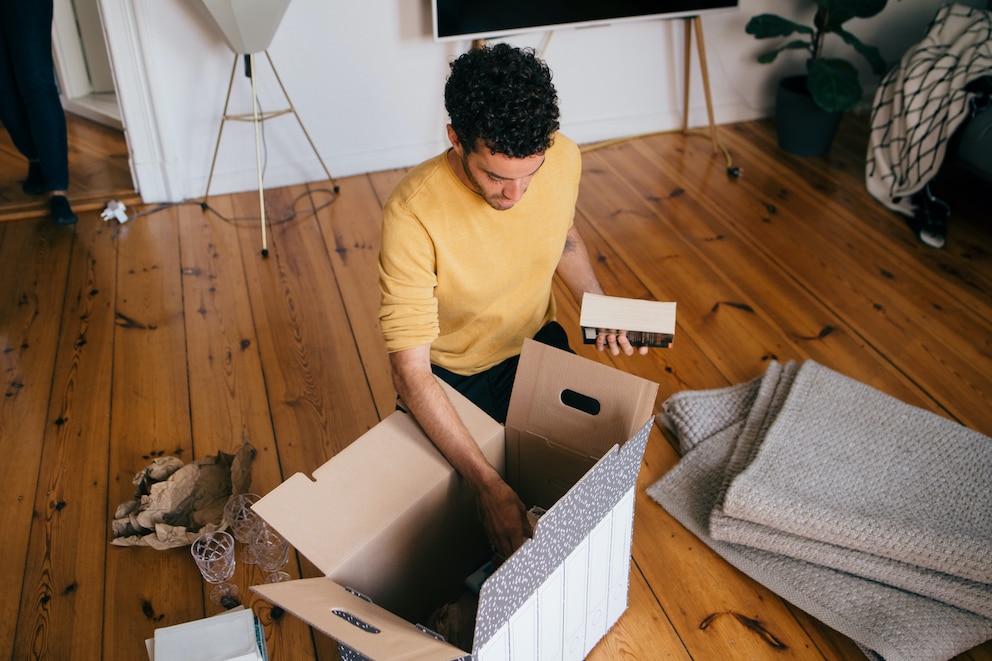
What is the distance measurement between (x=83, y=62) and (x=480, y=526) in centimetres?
329

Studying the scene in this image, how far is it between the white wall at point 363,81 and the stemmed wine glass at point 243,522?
64.1 inches

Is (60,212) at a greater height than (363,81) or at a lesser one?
lesser

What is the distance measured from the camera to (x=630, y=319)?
155 centimetres

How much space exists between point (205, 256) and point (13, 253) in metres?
0.64

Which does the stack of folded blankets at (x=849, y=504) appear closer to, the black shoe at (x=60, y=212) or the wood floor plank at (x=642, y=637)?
the wood floor plank at (x=642, y=637)

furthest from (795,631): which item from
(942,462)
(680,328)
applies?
(680,328)

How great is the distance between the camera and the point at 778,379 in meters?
2.10

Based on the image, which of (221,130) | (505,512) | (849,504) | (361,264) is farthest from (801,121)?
(505,512)

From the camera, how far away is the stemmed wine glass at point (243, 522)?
173 cm

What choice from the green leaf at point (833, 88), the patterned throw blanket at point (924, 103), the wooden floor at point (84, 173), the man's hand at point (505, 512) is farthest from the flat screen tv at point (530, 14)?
the man's hand at point (505, 512)

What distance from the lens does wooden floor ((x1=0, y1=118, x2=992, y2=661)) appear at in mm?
1655

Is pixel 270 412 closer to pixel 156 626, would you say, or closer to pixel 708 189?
pixel 156 626

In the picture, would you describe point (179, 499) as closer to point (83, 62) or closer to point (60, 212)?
point (60, 212)

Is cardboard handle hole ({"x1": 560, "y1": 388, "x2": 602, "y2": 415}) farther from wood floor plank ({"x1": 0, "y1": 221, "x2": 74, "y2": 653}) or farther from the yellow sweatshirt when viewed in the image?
wood floor plank ({"x1": 0, "y1": 221, "x2": 74, "y2": 653})
